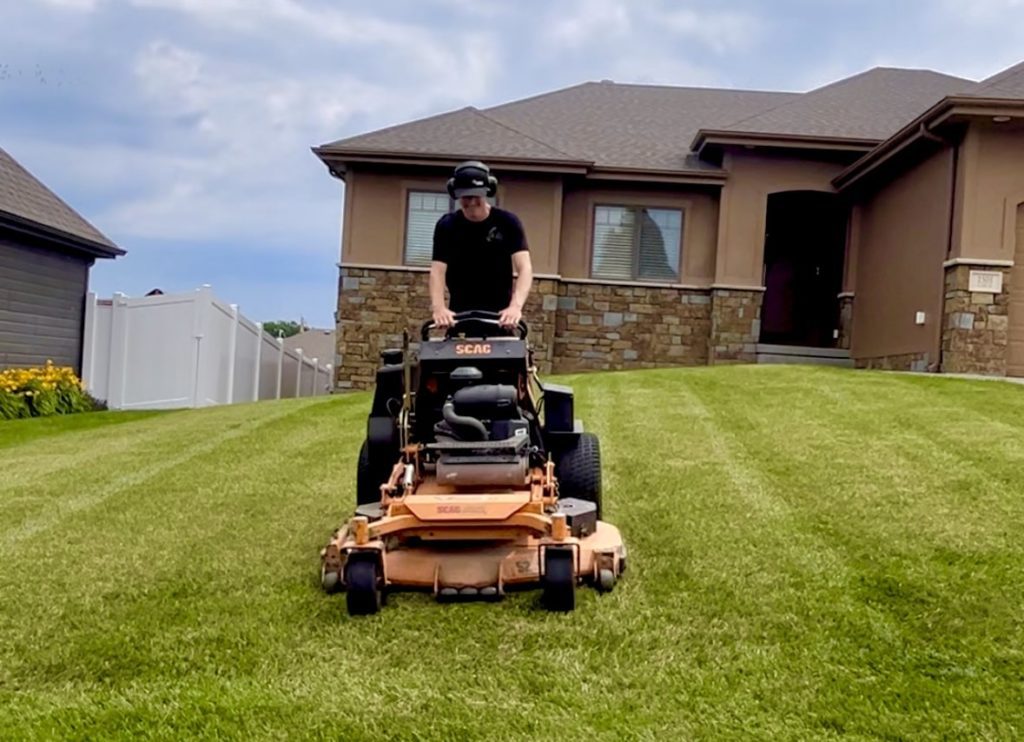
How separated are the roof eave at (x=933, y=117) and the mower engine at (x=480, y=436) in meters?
8.87

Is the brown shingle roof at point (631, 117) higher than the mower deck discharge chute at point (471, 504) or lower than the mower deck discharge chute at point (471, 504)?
higher

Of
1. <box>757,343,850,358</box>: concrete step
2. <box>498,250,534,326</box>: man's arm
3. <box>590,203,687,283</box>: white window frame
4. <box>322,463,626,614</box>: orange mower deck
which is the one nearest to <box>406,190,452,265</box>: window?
<box>590,203,687,283</box>: white window frame

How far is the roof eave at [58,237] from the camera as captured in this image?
42.6 ft

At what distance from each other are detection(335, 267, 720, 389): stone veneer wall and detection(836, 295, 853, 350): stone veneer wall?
1526 millimetres

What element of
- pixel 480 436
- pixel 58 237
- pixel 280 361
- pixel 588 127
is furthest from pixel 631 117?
pixel 480 436

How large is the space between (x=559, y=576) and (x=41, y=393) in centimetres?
1069

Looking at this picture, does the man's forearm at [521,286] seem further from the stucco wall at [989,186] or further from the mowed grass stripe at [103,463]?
the stucco wall at [989,186]

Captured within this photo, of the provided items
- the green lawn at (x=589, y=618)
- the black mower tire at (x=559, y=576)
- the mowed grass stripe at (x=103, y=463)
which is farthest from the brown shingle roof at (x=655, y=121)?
the black mower tire at (x=559, y=576)

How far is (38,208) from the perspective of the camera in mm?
14219

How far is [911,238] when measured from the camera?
41.7 feet

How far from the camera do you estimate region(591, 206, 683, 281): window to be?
15.1 metres

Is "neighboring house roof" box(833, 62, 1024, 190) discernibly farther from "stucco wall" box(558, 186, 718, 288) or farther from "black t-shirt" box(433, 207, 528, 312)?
"black t-shirt" box(433, 207, 528, 312)

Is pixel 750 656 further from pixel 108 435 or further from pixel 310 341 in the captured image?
pixel 310 341

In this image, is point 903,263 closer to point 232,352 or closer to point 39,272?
point 232,352
